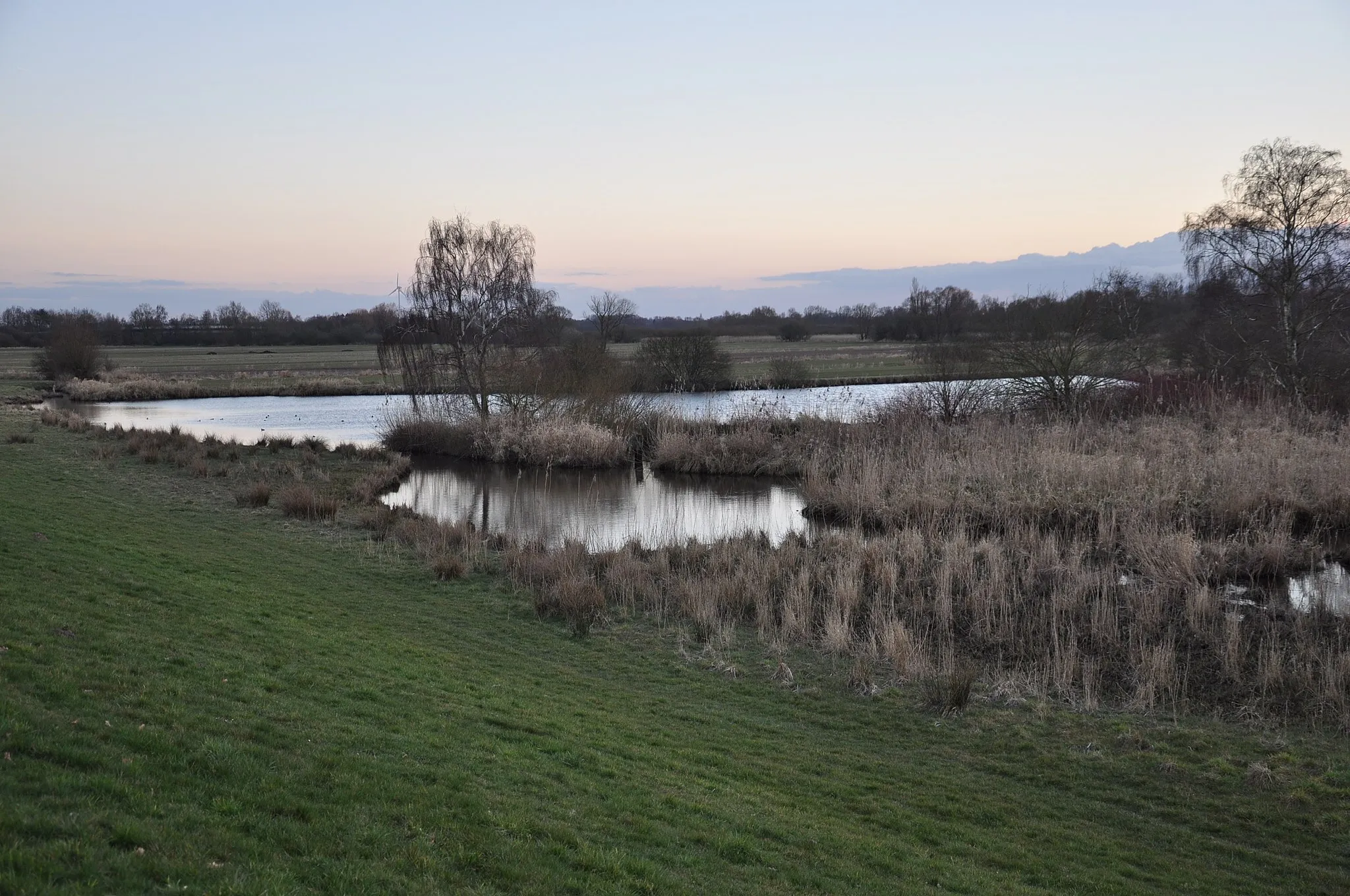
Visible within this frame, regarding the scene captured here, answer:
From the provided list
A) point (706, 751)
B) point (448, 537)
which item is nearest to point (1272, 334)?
point (448, 537)

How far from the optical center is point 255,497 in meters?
20.9

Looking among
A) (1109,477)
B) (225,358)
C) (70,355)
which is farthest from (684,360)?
(225,358)

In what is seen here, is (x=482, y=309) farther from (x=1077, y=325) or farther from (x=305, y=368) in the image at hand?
(x=305, y=368)

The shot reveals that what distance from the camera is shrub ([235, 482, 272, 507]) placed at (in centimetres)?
2069

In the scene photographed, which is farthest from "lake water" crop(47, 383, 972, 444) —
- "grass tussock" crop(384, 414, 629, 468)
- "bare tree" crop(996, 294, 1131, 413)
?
"bare tree" crop(996, 294, 1131, 413)

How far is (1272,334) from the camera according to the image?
29.7 metres

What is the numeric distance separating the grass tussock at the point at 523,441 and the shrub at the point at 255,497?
40.9 feet

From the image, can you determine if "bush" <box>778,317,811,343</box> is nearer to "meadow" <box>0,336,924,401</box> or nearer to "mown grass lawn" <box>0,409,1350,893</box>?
"meadow" <box>0,336,924,401</box>

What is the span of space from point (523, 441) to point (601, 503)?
8.55m

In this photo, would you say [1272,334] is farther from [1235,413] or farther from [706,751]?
[706,751]

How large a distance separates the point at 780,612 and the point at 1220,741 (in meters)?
6.23

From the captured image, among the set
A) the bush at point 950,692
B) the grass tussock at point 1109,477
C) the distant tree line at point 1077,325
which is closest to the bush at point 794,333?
the distant tree line at point 1077,325

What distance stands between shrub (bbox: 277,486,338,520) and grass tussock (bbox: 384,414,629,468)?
12.7m

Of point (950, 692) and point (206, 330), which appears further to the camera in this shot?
point (206, 330)
